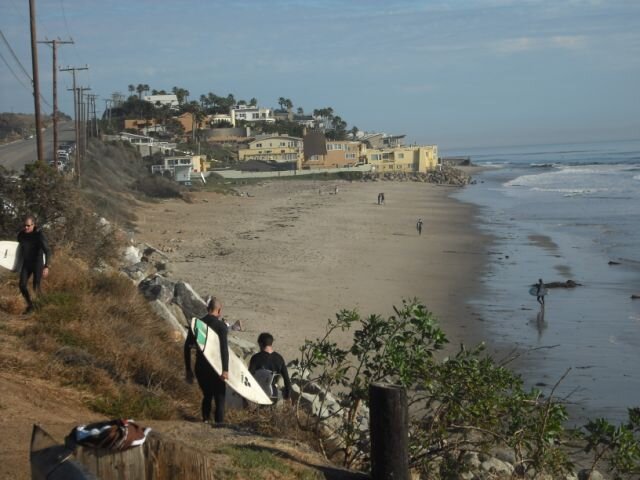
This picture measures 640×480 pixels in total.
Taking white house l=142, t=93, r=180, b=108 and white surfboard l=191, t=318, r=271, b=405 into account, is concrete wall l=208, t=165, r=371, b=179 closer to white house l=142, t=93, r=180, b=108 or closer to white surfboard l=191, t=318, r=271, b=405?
white house l=142, t=93, r=180, b=108

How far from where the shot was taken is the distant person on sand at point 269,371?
8.64 metres

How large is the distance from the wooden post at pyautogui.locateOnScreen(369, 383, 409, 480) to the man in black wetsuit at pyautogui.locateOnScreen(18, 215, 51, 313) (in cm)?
615

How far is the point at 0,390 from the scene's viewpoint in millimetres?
7750

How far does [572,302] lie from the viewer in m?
20.1

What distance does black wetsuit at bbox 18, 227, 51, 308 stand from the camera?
34.2 ft

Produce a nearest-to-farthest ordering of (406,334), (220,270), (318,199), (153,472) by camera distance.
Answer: (153,472) < (406,334) < (220,270) < (318,199)

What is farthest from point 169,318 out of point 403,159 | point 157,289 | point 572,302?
point 403,159

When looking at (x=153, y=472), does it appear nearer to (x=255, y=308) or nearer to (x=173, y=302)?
(x=173, y=302)

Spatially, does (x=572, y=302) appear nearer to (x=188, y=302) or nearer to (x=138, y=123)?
(x=188, y=302)

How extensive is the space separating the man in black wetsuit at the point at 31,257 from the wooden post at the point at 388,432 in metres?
6.15

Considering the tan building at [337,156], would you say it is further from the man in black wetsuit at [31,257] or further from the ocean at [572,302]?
the man in black wetsuit at [31,257]

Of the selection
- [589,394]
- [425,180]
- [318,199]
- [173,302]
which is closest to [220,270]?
[173,302]

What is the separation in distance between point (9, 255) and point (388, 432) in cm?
736

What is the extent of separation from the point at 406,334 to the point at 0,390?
3754mm
